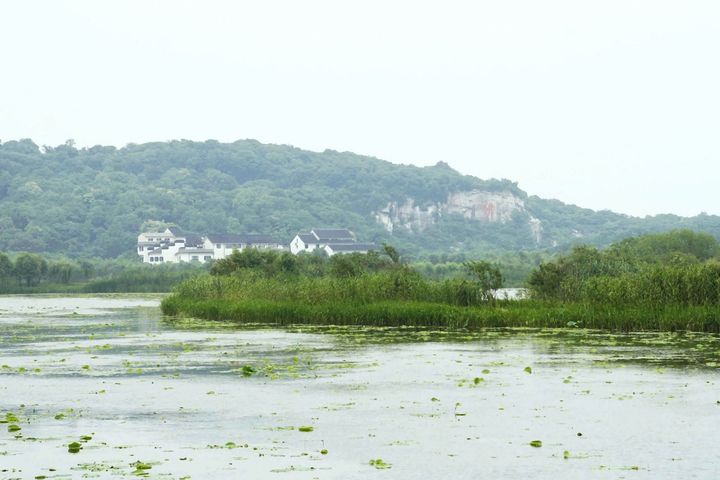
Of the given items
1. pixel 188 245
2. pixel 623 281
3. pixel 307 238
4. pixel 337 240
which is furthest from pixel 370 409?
pixel 337 240

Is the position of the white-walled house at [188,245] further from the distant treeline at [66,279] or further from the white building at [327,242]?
the distant treeline at [66,279]

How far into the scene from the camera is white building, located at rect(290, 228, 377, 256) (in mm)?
161875

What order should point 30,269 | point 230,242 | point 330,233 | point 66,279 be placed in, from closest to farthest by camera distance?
point 30,269
point 66,279
point 230,242
point 330,233

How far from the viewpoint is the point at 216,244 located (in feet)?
543

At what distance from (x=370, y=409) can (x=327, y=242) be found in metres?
148

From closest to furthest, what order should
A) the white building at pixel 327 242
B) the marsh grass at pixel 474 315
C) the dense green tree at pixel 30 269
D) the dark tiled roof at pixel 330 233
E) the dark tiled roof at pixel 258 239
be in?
the marsh grass at pixel 474 315, the dense green tree at pixel 30 269, the white building at pixel 327 242, the dark tiled roof at pixel 258 239, the dark tiled roof at pixel 330 233

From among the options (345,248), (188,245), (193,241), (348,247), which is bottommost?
(345,248)

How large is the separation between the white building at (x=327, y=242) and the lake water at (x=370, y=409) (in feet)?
423

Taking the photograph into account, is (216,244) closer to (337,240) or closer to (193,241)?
(193,241)

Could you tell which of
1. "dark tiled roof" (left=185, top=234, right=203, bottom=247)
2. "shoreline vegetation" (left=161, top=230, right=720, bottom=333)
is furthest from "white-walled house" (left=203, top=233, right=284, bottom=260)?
"shoreline vegetation" (left=161, top=230, right=720, bottom=333)

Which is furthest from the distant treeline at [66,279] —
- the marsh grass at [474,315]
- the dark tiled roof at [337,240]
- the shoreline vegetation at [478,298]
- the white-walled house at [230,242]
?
the marsh grass at [474,315]

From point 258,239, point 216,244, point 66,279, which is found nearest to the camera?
point 66,279

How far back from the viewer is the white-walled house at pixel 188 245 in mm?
162250

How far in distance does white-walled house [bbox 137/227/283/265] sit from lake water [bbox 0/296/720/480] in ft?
428
